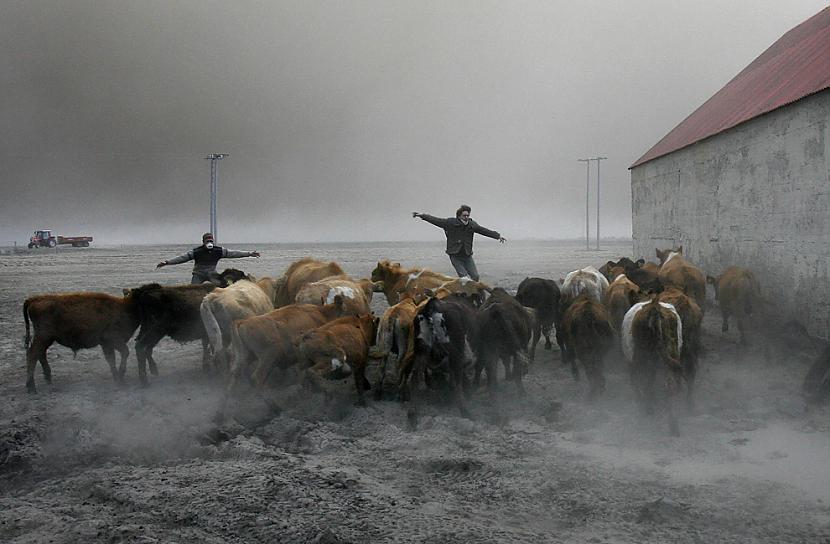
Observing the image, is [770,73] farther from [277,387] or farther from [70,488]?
[70,488]

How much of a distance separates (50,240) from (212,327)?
3172 inches

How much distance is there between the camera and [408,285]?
1224 centimetres

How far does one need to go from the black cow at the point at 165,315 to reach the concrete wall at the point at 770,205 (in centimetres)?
992

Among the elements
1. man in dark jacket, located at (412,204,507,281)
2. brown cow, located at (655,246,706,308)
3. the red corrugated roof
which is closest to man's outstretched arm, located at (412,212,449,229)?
man in dark jacket, located at (412,204,507,281)

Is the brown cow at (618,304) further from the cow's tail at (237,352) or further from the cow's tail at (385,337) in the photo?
the cow's tail at (237,352)

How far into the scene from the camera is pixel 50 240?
77938mm

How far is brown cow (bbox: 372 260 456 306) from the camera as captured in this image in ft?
39.9

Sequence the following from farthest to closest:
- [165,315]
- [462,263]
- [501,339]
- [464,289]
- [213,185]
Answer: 1. [213,185]
2. [462,263]
3. [464,289]
4. [165,315]
5. [501,339]

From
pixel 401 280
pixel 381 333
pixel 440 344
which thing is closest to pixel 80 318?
Result: pixel 381 333

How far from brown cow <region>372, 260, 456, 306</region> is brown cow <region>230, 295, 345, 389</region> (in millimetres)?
3736

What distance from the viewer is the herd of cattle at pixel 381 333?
7.50m

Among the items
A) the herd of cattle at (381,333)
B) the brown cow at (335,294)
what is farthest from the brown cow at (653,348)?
the brown cow at (335,294)

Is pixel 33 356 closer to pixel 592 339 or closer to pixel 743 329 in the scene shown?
pixel 592 339

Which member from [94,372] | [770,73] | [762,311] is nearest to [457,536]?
[94,372]
